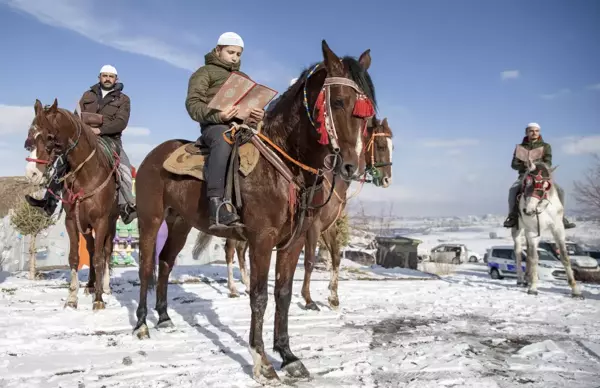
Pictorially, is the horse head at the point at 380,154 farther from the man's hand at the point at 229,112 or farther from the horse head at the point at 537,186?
the man's hand at the point at 229,112

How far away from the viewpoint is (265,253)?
3879 mm

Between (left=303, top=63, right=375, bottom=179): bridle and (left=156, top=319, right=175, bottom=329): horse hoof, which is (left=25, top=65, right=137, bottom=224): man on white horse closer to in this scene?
(left=156, top=319, right=175, bottom=329): horse hoof

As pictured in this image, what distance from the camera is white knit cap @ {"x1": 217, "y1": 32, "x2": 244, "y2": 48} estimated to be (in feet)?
15.1

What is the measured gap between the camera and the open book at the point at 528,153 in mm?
10172

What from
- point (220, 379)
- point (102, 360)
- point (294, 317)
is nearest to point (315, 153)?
point (220, 379)

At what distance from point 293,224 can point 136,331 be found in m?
2.72

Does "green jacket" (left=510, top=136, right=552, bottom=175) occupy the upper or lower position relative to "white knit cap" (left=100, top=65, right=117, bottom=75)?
lower

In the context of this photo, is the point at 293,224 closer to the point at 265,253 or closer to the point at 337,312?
the point at 265,253

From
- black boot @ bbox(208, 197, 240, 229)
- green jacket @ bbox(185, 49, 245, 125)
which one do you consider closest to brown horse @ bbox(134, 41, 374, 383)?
black boot @ bbox(208, 197, 240, 229)

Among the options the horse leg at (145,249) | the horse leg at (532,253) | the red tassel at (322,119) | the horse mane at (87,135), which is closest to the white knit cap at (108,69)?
the horse mane at (87,135)

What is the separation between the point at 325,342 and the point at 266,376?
1486 mm

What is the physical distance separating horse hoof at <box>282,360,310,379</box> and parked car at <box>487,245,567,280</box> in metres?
15.2

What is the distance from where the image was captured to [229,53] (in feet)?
15.3

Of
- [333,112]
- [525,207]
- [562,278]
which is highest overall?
[333,112]
